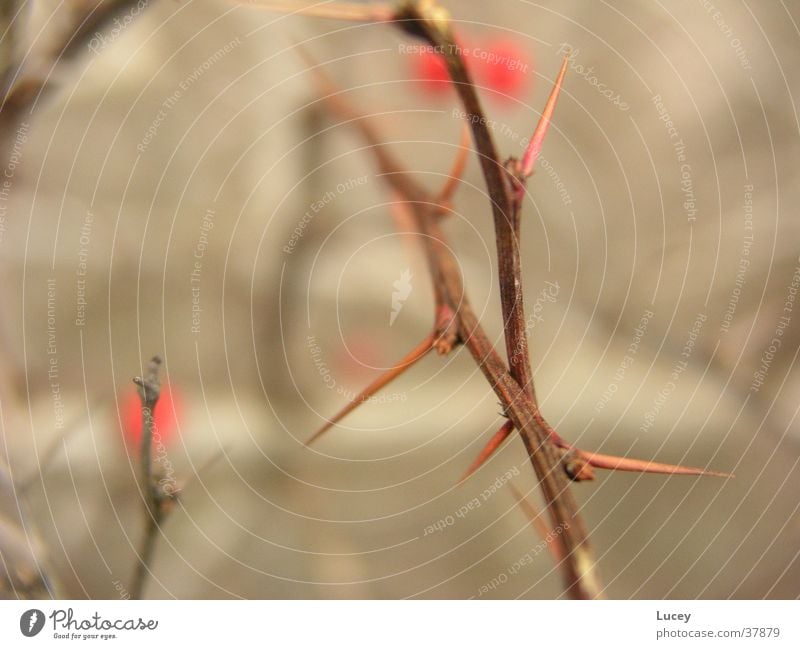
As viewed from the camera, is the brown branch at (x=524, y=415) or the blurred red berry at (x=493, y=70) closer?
the brown branch at (x=524, y=415)

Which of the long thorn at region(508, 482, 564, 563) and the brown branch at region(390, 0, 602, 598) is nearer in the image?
the brown branch at region(390, 0, 602, 598)

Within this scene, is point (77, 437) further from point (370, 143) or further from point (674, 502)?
point (674, 502)

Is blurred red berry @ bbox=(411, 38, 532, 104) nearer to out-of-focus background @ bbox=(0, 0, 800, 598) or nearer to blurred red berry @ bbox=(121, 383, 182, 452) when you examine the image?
out-of-focus background @ bbox=(0, 0, 800, 598)

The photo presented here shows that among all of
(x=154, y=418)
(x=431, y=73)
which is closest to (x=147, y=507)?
(x=154, y=418)

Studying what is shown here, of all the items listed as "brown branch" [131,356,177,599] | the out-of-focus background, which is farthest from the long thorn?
A: "brown branch" [131,356,177,599]

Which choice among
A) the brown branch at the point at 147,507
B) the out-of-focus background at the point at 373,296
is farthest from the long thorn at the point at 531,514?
the brown branch at the point at 147,507

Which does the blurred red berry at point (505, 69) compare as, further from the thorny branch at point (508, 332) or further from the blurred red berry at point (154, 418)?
the blurred red berry at point (154, 418)

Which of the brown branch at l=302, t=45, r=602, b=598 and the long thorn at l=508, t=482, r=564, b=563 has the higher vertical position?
the brown branch at l=302, t=45, r=602, b=598
